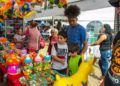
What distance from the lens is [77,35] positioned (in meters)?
4.39

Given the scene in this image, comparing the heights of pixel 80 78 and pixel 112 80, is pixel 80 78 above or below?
below

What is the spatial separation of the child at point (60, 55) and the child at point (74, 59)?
0.51 feet

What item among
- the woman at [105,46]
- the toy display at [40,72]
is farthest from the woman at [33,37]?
the toy display at [40,72]

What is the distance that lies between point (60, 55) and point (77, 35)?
39cm

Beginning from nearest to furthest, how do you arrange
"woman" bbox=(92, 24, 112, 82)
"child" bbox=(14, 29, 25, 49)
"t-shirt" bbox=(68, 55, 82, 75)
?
"t-shirt" bbox=(68, 55, 82, 75), "woman" bbox=(92, 24, 112, 82), "child" bbox=(14, 29, 25, 49)

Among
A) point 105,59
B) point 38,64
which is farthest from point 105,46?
point 38,64

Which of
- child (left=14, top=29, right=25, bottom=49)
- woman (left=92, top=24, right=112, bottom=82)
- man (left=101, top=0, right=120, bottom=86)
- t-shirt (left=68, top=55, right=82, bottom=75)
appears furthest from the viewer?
child (left=14, top=29, right=25, bottom=49)

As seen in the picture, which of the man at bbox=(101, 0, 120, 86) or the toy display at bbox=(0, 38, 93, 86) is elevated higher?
the man at bbox=(101, 0, 120, 86)

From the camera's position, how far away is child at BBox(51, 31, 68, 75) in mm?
4355

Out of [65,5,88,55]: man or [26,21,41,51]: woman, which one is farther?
[26,21,41,51]: woman

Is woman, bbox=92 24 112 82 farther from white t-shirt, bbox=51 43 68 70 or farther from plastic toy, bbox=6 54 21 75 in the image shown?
plastic toy, bbox=6 54 21 75

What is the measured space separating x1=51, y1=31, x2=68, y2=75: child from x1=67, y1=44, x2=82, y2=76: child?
157mm

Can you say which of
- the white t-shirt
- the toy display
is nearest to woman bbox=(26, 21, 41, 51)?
the toy display

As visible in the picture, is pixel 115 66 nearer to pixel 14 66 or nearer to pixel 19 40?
pixel 14 66
